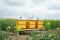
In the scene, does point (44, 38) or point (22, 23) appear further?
point (22, 23)

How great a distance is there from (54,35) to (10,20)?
49.7 feet

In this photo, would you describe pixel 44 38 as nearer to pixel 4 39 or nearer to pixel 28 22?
pixel 4 39

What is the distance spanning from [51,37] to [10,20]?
1514 cm

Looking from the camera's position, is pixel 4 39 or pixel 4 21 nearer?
pixel 4 39

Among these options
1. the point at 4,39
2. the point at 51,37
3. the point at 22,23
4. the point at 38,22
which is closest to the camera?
the point at 51,37

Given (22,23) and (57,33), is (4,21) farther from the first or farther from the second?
(57,33)

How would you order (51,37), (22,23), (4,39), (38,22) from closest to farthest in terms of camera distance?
(51,37) < (4,39) < (22,23) < (38,22)

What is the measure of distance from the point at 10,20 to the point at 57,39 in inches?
596

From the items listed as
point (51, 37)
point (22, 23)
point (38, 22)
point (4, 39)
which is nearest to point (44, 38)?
point (51, 37)

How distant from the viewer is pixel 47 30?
10.8ft

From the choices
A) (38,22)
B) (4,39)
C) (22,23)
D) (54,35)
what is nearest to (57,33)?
(54,35)

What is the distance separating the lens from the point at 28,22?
1756 centimetres

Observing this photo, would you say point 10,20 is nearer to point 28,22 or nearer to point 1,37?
point 28,22

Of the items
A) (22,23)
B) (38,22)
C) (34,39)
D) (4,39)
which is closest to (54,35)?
(34,39)
